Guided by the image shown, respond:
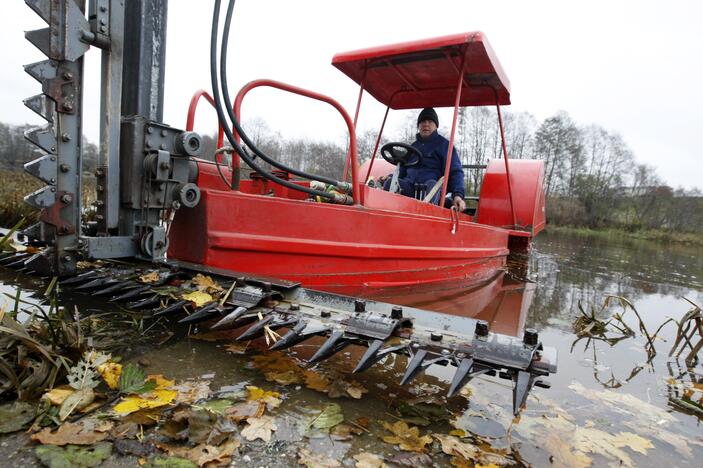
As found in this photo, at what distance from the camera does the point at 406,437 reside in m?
1.39

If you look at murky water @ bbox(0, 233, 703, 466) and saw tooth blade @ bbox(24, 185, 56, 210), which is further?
saw tooth blade @ bbox(24, 185, 56, 210)

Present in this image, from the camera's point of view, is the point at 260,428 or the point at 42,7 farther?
the point at 42,7

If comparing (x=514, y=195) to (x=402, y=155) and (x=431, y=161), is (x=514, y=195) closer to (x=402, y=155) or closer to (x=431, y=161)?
(x=431, y=161)

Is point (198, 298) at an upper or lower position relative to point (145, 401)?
upper

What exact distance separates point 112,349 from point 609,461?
2.03m

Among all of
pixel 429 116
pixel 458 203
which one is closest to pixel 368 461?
pixel 458 203

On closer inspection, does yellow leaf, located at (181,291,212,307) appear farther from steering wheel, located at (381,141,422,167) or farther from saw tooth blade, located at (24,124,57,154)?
steering wheel, located at (381,141,422,167)

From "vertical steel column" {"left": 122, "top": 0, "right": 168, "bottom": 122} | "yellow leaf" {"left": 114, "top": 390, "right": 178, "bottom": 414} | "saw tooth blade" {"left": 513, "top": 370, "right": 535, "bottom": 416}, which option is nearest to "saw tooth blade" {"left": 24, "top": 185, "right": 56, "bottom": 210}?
"vertical steel column" {"left": 122, "top": 0, "right": 168, "bottom": 122}

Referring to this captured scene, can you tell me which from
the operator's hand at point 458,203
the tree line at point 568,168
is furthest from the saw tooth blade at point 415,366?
the tree line at point 568,168

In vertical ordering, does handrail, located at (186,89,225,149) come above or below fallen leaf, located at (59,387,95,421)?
above

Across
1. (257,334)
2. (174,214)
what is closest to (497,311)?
(257,334)

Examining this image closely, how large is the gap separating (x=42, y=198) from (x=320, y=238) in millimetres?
1652

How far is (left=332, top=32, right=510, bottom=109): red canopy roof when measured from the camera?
156 inches

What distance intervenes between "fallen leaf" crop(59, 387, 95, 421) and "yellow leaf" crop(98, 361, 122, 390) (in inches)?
4.3
